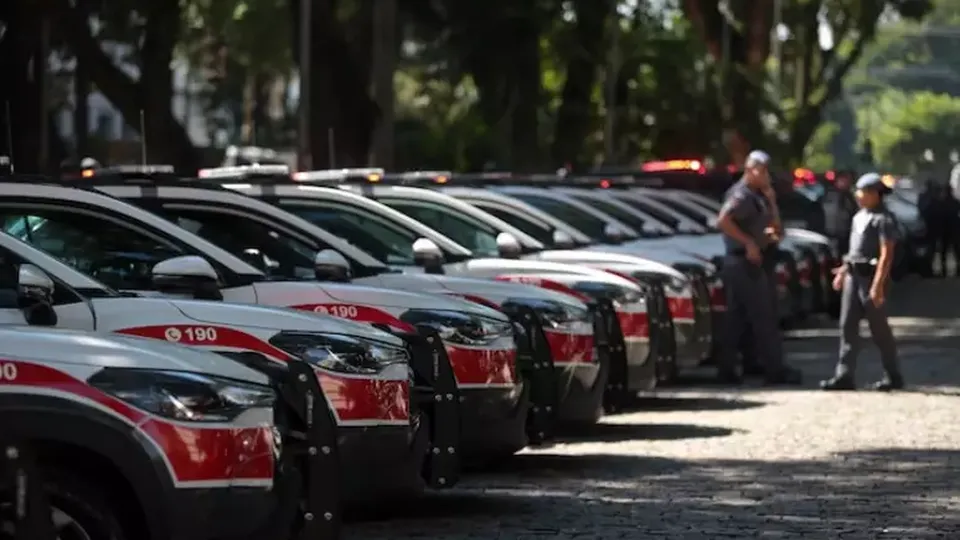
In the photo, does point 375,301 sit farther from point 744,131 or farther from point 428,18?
point 744,131

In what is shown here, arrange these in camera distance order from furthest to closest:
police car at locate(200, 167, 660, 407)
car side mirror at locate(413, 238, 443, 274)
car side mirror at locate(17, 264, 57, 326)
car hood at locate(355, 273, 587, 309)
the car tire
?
police car at locate(200, 167, 660, 407) → car side mirror at locate(413, 238, 443, 274) → car hood at locate(355, 273, 587, 309) → car side mirror at locate(17, 264, 57, 326) → the car tire

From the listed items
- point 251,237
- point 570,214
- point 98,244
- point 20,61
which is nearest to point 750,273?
point 570,214

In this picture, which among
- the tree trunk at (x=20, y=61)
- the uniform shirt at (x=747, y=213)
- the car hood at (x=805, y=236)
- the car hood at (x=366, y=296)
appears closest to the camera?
the car hood at (x=366, y=296)

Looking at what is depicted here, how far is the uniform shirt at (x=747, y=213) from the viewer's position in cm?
1978

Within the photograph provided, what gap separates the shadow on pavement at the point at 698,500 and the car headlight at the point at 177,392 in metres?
2.83

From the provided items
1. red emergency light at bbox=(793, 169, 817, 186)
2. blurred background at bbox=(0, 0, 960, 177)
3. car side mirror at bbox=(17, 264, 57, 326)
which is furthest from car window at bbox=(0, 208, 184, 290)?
red emergency light at bbox=(793, 169, 817, 186)

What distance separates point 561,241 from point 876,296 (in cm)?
256

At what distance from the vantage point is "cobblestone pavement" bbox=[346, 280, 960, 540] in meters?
11.2

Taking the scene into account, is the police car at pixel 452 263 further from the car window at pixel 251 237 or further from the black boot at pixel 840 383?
the black boot at pixel 840 383

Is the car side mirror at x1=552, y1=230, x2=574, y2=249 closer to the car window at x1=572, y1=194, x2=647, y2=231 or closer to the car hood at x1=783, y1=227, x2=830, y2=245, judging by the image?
the car window at x1=572, y1=194, x2=647, y2=231

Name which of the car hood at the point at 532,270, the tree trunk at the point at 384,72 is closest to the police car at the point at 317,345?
the car hood at the point at 532,270

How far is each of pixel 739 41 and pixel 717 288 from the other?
35257 millimetres

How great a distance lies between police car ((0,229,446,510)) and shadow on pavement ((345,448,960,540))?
894 millimetres

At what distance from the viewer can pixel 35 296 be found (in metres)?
8.66
